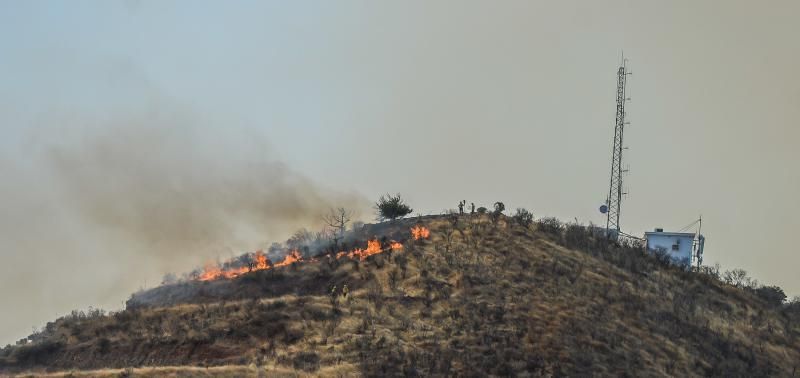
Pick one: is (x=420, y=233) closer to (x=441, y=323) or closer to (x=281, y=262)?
(x=281, y=262)

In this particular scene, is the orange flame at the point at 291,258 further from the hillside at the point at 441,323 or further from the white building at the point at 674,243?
the white building at the point at 674,243

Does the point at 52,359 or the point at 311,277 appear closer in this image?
the point at 52,359

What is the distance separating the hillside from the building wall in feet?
51.4

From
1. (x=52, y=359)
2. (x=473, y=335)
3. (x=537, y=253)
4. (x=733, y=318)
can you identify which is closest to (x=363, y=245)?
(x=537, y=253)

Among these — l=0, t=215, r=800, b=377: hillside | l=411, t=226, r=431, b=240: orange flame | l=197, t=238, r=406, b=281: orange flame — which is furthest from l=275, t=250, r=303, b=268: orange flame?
l=411, t=226, r=431, b=240: orange flame

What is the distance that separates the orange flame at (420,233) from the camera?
52.7 m

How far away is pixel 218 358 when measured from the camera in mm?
38406

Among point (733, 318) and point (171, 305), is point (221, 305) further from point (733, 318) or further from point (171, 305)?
point (733, 318)

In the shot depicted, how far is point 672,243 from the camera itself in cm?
7162

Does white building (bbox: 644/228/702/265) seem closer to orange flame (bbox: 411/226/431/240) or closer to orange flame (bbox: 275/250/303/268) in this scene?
orange flame (bbox: 411/226/431/240)

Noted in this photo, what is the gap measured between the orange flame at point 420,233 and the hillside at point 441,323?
414mm

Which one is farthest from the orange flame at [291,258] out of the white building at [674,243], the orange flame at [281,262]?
the white building at [674,243]

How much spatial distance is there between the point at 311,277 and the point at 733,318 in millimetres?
26782

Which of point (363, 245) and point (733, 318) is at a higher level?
point (363, 245)
